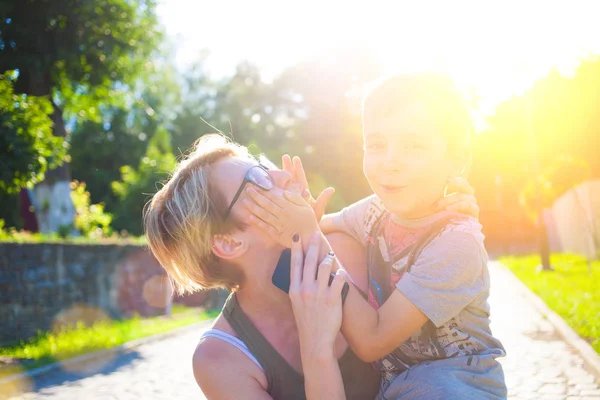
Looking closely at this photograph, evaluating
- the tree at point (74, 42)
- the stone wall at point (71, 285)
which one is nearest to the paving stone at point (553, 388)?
the stone wall at point (71, 285)

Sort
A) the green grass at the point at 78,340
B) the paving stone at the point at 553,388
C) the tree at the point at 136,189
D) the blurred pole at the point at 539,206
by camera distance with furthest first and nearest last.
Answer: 1. the tree at the point at 136,189
2. the blurred pole at the point at 539,206
3. the green grass at the point at 78,340
4. the paving stone at the point at 553,388

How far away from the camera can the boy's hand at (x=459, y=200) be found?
2.59 meters

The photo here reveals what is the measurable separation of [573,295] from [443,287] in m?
11.0

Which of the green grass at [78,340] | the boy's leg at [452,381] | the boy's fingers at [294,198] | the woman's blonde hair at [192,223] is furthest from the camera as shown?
the green grass at [78,340]

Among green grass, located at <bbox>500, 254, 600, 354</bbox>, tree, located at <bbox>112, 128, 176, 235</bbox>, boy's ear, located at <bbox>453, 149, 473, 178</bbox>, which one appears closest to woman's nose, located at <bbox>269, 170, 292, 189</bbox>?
boy's ear, located at <bbox>453, 149, 473, 178</bbox>

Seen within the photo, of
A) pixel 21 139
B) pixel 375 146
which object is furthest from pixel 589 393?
pixel 21 139

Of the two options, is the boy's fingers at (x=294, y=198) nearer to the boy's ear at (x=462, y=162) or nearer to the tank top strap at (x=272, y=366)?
the tank top strap at (x=272, y=366)

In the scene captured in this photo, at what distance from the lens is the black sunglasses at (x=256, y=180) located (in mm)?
2555

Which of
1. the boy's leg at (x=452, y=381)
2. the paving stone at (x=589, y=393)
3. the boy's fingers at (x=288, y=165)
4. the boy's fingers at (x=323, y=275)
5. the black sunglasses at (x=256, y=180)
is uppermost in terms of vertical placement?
the boy's fingers at (x=288, y=165)

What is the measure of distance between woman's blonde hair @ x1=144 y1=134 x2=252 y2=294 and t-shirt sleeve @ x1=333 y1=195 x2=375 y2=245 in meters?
0.60

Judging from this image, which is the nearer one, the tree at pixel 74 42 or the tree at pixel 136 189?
the tree at pixel 74 42

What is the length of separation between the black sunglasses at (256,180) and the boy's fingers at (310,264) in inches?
13.0

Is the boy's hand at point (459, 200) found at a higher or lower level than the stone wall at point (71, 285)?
higher

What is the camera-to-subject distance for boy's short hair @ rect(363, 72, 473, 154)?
2.54 metres
